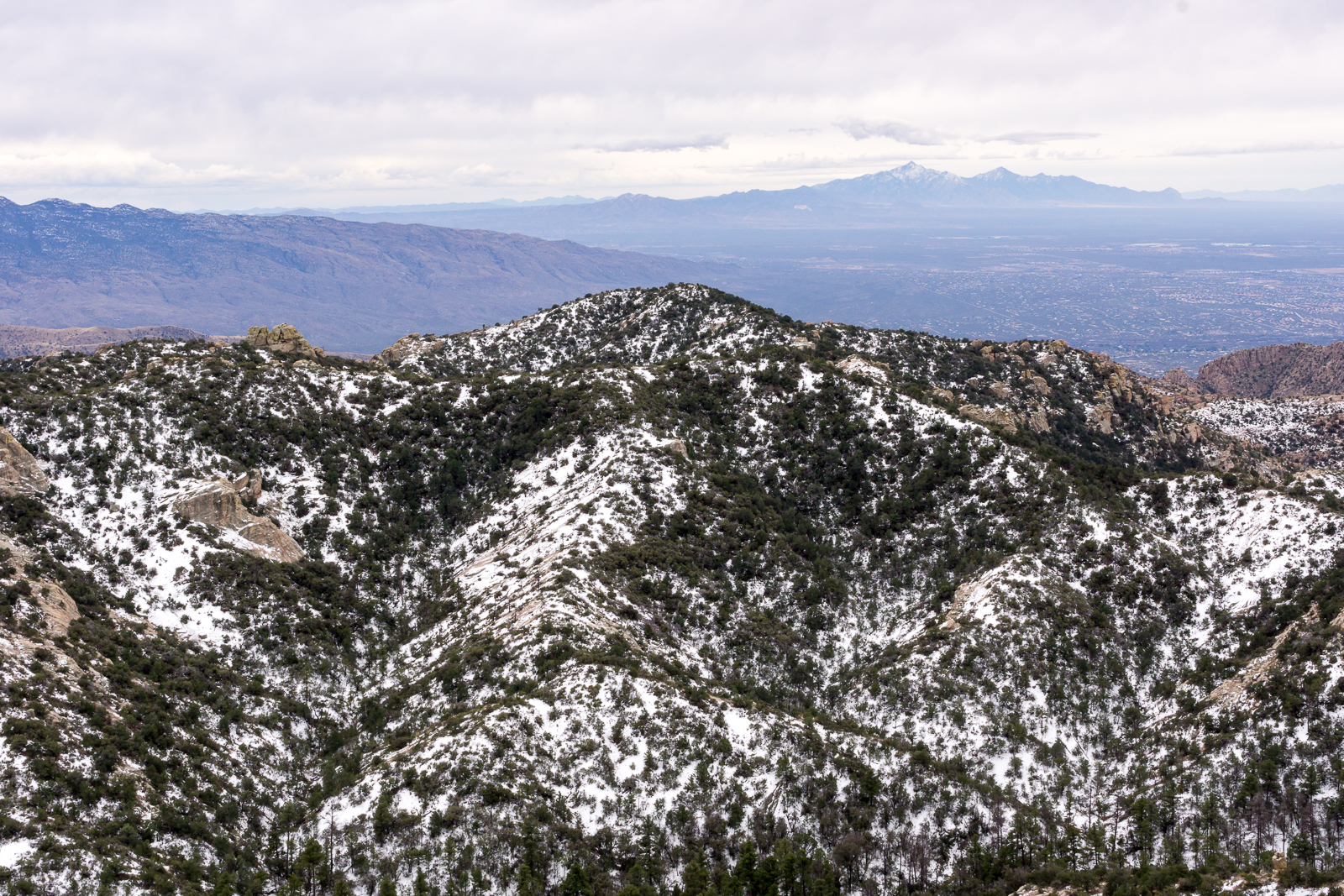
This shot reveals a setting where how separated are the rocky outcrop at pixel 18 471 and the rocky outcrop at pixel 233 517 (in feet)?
21.8

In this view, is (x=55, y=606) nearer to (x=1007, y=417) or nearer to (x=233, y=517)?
(x=233, y=517)

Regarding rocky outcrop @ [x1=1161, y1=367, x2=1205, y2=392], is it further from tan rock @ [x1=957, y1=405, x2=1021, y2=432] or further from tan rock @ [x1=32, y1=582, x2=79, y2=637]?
tan rock @ [x1=32, y1=582, x2=79, y2=637]

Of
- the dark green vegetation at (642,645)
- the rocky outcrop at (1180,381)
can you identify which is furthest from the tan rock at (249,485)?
the rocky outcrop at (1180,381)

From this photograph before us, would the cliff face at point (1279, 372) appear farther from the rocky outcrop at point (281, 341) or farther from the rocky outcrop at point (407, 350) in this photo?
the rocky outcrop at point (281, 341)

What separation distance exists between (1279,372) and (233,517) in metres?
168

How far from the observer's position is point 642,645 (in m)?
36.5

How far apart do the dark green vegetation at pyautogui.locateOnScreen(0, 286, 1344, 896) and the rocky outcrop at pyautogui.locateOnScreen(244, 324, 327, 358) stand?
8.25 meters

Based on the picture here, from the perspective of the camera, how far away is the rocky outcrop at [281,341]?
69375 mm

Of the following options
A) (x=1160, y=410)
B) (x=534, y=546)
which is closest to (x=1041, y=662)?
(x=534, y=546)

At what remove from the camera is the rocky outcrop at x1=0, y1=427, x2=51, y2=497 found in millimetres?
38062

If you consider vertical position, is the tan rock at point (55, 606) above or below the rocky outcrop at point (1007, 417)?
below

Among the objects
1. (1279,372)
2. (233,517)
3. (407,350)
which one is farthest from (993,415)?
(1279,372)

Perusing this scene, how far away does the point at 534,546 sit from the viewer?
43.0 metres

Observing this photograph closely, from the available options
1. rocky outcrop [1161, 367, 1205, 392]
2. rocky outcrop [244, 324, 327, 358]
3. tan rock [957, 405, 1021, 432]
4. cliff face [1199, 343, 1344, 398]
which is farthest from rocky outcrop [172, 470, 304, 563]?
cliff face [1199, 343, 1344, 398]
